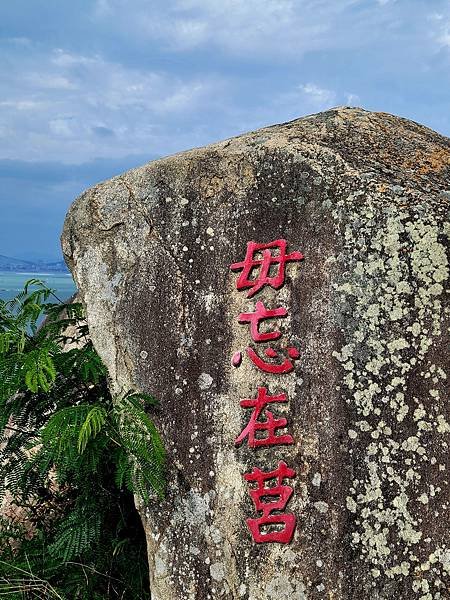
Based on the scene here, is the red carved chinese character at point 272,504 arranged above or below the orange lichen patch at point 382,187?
below

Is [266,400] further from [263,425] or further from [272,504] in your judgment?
[272,504]

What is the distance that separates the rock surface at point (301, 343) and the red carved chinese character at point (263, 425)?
0.05 m

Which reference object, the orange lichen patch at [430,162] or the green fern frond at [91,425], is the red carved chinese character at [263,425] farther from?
the orange lichen patch at [430,162]

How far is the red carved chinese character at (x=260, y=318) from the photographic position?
14.0 ft

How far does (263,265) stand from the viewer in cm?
439

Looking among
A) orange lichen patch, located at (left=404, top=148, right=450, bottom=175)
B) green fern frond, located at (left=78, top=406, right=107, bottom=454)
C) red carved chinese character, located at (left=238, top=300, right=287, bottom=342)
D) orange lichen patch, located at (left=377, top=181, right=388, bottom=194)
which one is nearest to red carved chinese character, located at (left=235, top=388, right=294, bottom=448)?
red carved chinese character, located at (left=238, top=300, right=287, bottom=342)

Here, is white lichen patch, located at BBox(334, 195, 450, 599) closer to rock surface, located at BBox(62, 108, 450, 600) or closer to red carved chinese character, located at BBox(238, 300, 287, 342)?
rock surface, located at BBox(62, 108, 450, 600)

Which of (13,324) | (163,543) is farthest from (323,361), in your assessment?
(13,324)

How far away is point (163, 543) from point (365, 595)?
1212 millimetres

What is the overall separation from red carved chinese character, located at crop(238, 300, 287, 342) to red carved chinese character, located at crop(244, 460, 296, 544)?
2.40 feet

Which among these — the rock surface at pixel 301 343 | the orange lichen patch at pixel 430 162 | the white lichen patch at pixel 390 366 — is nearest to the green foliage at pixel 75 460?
the rock surface at pixel 301 343

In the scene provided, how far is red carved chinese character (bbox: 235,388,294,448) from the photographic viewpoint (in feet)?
13.5

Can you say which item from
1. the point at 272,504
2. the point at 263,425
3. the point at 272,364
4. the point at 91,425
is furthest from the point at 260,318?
the point at 91,425

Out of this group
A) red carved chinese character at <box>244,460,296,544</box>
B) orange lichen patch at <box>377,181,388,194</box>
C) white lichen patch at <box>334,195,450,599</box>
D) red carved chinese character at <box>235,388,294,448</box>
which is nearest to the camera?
white lichen patch at <box>334,195,450,599</box>
